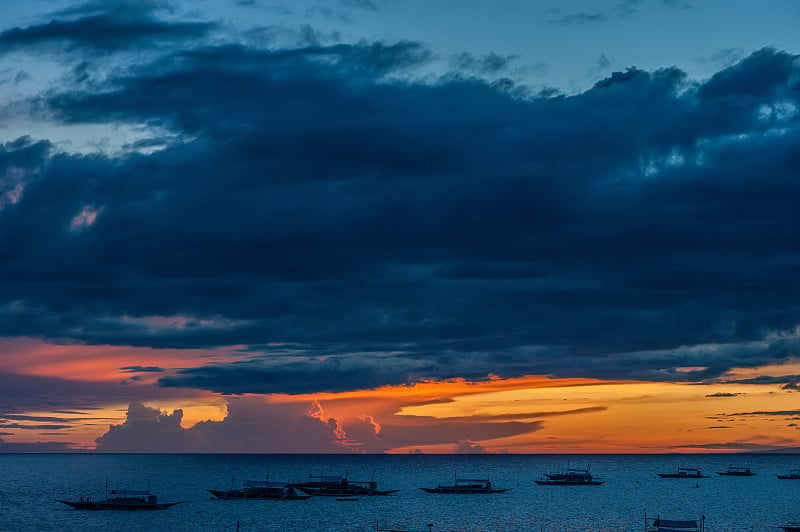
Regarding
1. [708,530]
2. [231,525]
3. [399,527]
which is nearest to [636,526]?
[708,530]

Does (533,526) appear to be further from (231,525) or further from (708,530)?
(231,525)

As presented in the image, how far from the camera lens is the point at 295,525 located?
18838 cm

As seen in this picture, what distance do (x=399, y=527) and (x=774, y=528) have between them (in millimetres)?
72696

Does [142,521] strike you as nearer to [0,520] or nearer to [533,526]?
[0,520]

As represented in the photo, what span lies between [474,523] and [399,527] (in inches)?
850

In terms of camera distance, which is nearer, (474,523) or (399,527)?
(399,527)

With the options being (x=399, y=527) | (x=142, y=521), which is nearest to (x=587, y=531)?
(x=399, y=527)

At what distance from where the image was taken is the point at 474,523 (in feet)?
644

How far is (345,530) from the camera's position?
179m

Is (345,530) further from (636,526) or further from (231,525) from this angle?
(636,526)

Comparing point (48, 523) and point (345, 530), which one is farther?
point (48, 523)

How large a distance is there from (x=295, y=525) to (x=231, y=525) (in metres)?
13.0

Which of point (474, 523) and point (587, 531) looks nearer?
point (587, 531)

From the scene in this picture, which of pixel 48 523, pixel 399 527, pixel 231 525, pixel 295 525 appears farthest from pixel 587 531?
pixel 48 523
